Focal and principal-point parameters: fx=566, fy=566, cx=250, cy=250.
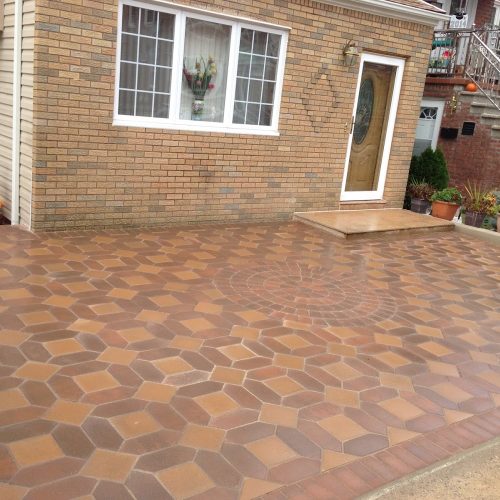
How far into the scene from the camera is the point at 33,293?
4707mm

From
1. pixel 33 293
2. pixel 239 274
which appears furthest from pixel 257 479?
pixel 239 274

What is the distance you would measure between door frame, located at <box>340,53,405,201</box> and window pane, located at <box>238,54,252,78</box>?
6.35 feet

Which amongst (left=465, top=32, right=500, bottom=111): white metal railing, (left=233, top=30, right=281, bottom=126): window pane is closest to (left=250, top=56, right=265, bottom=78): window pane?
(left=233, top=30, right=281, bottom=126): window pane

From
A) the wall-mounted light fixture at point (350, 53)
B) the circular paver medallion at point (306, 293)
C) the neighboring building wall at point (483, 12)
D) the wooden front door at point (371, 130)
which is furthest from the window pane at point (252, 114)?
the neighboring building wall at point (483, 12)

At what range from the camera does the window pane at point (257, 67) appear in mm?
7688

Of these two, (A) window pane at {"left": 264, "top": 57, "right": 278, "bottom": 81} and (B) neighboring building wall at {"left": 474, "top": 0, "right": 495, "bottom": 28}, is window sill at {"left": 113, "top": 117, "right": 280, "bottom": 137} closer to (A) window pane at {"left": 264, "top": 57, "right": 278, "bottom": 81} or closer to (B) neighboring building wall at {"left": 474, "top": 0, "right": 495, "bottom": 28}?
(A) window pane at {"left": 264, "top": 57, "right": 278, "bottom": 81}

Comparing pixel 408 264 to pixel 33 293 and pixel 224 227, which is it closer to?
pixel 224 227

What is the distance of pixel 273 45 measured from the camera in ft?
25.5

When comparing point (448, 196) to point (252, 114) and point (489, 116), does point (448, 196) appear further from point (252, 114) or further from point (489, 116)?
point (252, 114)

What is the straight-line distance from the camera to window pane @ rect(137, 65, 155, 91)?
22.5 feet

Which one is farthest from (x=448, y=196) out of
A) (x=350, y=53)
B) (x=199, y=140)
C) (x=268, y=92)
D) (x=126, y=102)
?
(x=126, y=102)

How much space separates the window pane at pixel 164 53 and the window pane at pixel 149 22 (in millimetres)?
164

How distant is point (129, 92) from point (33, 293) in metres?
3.11

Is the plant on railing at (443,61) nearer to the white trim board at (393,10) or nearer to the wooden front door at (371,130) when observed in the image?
the white trim board at (393,10)
